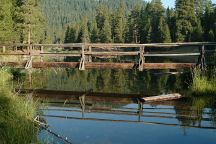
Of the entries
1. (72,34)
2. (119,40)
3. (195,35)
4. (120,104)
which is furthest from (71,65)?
(72,34)

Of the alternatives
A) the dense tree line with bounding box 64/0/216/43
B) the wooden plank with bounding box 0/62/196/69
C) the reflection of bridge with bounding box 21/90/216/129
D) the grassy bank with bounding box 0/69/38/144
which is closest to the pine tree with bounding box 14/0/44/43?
the dense tree line with bounding box 64/0/216/43

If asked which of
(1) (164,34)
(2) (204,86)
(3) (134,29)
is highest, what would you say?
(3) (134,29)

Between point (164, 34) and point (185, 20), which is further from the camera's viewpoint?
point (164, 34)

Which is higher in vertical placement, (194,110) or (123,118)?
(194,110)

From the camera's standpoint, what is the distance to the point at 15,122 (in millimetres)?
9359

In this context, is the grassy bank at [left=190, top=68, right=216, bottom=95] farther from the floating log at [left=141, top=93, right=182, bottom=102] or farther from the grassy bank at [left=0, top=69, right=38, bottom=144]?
the grassy bank at [left=0, top=69, right=38, bottom=144]

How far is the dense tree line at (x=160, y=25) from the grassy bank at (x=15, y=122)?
49973 mm

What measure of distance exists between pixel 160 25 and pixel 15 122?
2876 inches

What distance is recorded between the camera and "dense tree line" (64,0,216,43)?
69.8 meters

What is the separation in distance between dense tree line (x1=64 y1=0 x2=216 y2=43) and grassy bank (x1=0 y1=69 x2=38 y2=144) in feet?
164

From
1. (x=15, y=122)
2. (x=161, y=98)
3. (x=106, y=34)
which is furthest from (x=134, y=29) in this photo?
(x=15, y=122)

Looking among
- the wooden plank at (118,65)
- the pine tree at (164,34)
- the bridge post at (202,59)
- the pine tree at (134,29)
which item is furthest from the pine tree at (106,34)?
the bridge post at (202,59)

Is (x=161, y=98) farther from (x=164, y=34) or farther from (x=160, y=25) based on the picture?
(x=160, y=25)

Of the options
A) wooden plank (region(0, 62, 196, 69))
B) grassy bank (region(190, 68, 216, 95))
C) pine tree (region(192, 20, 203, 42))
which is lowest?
grassy bank (region(190, 68, 216, 95))
